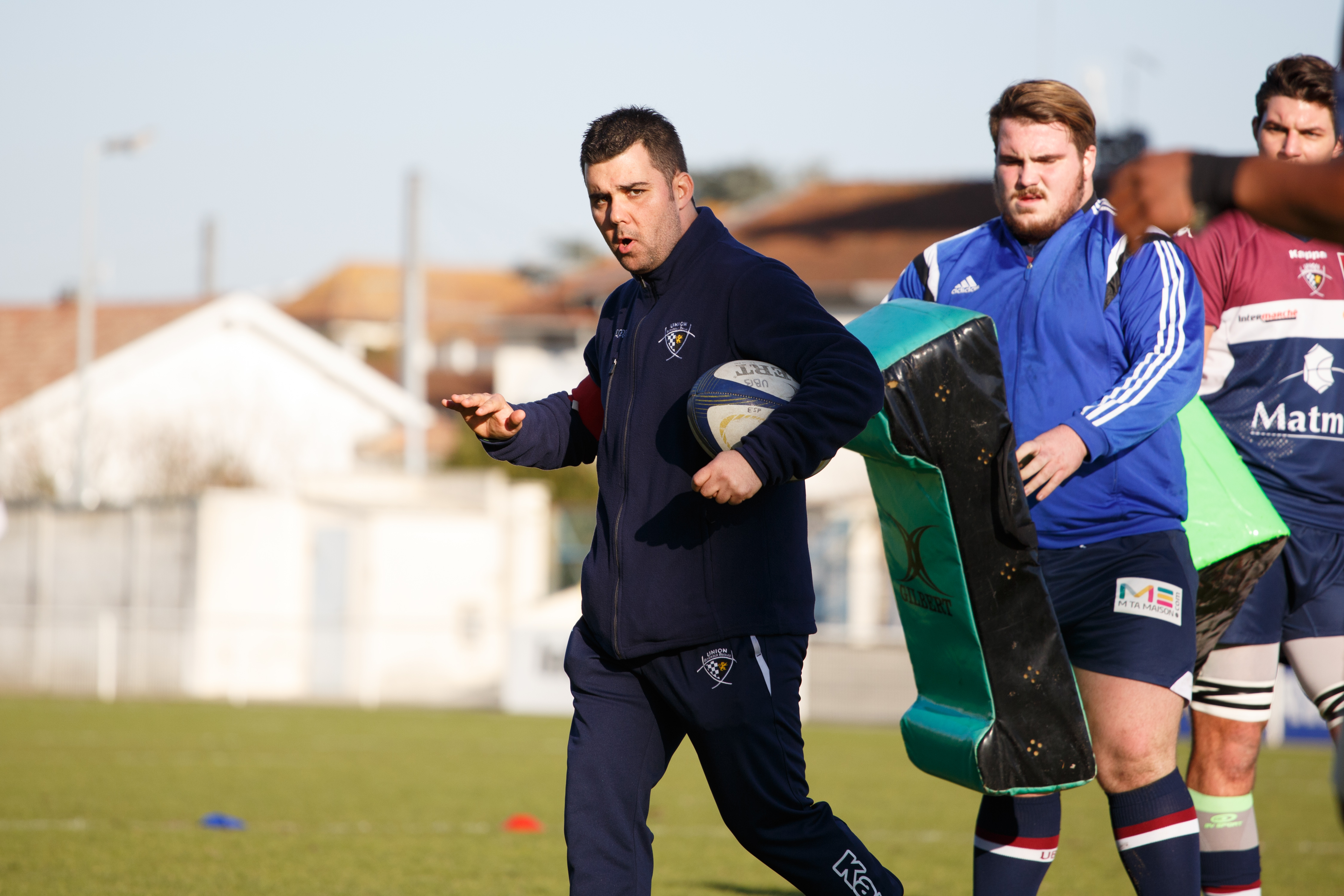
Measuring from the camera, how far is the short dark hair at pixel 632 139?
13.3 feet

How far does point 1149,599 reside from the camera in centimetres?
432

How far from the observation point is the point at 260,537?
25.0 metres

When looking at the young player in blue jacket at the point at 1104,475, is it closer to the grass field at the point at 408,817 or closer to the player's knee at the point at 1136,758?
the player's knee at the point at 1136,758

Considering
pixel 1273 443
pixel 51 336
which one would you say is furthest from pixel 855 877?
pixel 51 336

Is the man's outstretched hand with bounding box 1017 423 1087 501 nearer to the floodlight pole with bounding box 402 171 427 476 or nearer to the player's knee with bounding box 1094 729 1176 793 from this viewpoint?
the player's knee with bounding box 1094 729 1176 793

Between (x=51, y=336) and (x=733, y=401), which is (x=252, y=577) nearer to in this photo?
(x=51, y=336)

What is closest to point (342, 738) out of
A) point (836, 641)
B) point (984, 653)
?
point (836, 641)

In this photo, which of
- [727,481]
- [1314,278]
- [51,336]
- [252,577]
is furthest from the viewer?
[51,336]

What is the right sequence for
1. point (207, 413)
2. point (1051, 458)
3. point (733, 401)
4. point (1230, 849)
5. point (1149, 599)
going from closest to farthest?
point (733, 401) < point (1051, 458) < point (1149, 599) < point (1230, 849) < point (207, 413)

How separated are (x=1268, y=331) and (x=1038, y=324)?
1.11 metres

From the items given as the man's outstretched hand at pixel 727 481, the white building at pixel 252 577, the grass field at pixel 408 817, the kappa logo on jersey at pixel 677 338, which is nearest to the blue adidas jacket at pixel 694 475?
the kappa logo on jersey at pixel 677 338

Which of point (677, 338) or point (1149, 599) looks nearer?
point (677, 338)

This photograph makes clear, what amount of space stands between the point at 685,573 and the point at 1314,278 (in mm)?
2548

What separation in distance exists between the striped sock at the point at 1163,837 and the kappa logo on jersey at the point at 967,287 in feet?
5.11
